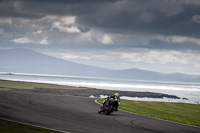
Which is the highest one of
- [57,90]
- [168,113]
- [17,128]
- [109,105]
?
[57,90]

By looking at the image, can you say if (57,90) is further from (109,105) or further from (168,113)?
(109,105)

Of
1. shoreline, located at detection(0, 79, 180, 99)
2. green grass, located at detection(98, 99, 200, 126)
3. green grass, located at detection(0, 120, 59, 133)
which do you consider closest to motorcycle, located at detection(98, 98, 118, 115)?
green grass, located at detection(98, 99, 200, 126)

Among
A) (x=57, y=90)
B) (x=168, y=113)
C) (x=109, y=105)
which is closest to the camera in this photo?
(x=109, y=105)

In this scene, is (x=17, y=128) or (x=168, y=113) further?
(x=168, y=113)

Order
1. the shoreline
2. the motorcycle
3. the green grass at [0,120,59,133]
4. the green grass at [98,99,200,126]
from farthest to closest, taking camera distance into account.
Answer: the shoreline, the green grass at [98,99,200,126], the motorcycle, the green grass at [0,120,59,133]

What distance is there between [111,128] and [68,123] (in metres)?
2.59

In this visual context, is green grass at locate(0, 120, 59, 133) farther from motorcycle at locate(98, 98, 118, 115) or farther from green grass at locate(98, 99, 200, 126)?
green grass at locate(98, 99, 200, 126)

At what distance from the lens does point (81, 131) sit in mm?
16281

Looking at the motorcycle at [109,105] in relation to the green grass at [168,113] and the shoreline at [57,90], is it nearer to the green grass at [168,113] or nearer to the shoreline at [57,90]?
the green grass at [168,113]

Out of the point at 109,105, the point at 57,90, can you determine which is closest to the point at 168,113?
the point at 109,105

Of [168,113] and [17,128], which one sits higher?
[168,113]

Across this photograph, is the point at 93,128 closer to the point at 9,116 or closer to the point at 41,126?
the point at 41,126

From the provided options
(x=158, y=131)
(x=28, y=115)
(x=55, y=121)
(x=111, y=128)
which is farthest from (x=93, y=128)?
(x=28, y=115)

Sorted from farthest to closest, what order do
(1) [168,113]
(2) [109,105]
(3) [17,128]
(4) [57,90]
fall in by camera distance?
(4) [57,90] < (1) [168,113] < (2) [109,105] < (3) [17,128]
